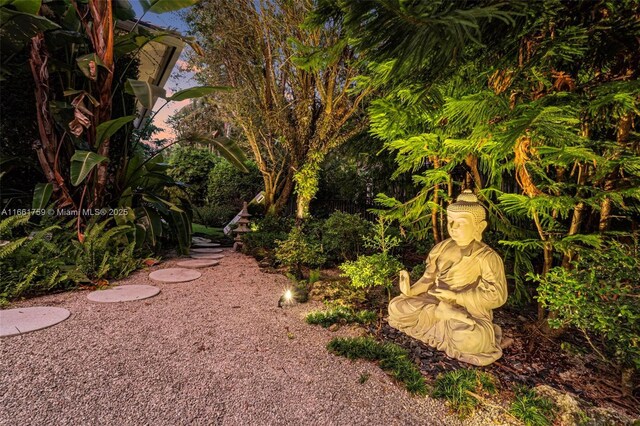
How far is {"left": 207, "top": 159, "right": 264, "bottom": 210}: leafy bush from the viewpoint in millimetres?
11414

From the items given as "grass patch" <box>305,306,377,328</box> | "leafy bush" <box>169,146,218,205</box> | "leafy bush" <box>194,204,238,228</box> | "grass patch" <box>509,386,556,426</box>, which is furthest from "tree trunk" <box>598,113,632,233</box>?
"leafy bush" <box>169,146,218,205</box>

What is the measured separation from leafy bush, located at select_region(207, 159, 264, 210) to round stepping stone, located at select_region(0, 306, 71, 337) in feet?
28.1

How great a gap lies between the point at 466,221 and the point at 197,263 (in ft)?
16.0

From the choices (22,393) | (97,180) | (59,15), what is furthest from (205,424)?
(59,15)

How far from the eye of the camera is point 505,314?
3.29 m

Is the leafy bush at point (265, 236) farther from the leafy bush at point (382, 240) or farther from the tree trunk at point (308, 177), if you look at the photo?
the leafy bush at point (382, 240)

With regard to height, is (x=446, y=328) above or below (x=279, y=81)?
below

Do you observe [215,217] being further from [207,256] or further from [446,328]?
[446,328]

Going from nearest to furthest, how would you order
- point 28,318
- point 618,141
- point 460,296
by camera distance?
point 618,141 → point 460,296 → point 28,318

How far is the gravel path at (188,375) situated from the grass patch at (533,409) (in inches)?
16.3

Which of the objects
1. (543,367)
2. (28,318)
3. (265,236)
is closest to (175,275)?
(28,318)

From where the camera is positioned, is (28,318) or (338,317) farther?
(338,317)

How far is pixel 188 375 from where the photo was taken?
6.49 feet

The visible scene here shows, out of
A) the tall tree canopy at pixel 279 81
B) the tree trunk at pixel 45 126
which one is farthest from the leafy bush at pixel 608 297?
the tree trunk at pixel 45 126
